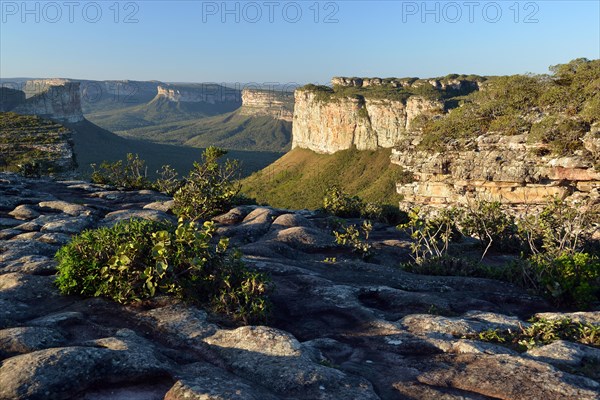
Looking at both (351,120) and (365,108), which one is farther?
(351,120)

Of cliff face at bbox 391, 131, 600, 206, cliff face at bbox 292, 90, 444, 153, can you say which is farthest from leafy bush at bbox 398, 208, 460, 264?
cliff face at bbox 292, 90, 444, 153

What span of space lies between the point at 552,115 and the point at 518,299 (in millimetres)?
26061

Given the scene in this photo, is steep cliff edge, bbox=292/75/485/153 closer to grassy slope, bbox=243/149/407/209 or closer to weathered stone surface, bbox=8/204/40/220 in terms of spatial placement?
grassy slope, bbox=243/149/407/209

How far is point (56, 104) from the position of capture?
158 m

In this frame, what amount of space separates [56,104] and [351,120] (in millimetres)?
107454

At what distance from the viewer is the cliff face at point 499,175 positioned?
3073cm

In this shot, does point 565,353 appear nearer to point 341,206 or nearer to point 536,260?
point 536,260

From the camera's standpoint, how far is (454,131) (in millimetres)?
40688

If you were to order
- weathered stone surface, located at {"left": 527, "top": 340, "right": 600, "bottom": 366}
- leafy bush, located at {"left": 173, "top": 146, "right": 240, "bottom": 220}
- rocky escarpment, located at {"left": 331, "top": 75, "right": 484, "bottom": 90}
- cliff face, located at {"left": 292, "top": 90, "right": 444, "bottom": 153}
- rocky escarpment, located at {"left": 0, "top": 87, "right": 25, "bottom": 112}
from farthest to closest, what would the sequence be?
1. rocky escarpment, located at {"left": 0, "top": 87, "right": 25, "bottom": 112}
2. rocky escarpment, located at {"left": 331, "top": 75, "right": 484, "bottom": 90}
3. cliff face, located at {"left": 292, "top": 90, "right": 444, "bottom": 153}
4. leafy bush, located at {"left": 173, "top": 146, "right": 240, "bottom": 220}
5. weathered stone surface, located at {"left": 527, "top": 340, "right": 600, "bottom": 366}

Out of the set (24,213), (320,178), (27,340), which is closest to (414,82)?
(320,178)

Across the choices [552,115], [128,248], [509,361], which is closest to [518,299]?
[509,361]

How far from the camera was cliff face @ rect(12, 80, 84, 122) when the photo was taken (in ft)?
501

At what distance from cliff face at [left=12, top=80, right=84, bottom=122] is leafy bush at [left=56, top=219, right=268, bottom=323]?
532 ft

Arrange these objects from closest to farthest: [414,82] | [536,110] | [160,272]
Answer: [160,272]
[536,110]
[414,82]
